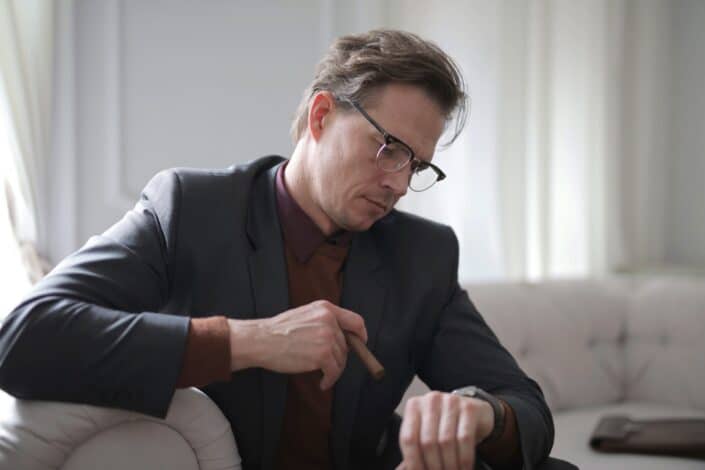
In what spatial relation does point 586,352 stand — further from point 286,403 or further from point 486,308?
point 286,403

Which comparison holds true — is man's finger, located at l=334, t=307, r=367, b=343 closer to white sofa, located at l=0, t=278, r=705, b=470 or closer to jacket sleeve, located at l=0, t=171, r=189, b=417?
jacket sleeve, located at l=0, t=171, r=189, b=417

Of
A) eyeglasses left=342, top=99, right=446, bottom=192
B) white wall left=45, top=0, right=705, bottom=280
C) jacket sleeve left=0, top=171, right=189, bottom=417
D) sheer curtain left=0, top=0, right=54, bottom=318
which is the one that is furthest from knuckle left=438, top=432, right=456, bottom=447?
white wall left=45, top=0, right=705, bottom=280

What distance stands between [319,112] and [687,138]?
8.54 ft

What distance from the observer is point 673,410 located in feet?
8.39

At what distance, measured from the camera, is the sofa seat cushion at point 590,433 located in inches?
77.9

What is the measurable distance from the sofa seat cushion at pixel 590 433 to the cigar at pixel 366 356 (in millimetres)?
1001

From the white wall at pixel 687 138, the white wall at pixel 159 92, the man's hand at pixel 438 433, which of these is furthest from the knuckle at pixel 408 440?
the white wall at pixel 687 138

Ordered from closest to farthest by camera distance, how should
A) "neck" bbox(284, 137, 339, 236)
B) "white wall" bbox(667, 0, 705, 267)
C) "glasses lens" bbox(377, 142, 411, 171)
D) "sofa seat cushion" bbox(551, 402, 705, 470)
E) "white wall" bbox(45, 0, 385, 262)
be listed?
"glasses lens" bbox(377, 142, 411, 171)
"neck" bbox(284, 137, 339, 236)
"sofa seat cushion" bbox(551, 402, 705, 470)
"white wall" bbox(45, 0, 385, 262)
"white wall" bbox(667, 0, 705, 267)

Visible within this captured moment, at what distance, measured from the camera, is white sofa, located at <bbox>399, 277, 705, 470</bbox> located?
253 cm

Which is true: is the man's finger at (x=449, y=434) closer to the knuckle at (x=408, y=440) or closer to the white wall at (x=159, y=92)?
the knuckle at (x=408, y=440)

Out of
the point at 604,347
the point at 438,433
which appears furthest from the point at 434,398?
the point at 604,347

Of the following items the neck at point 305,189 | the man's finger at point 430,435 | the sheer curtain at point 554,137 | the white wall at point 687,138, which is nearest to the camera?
the man's finger at point 430,435

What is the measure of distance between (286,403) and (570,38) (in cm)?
239

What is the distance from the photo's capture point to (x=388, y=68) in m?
1.46
